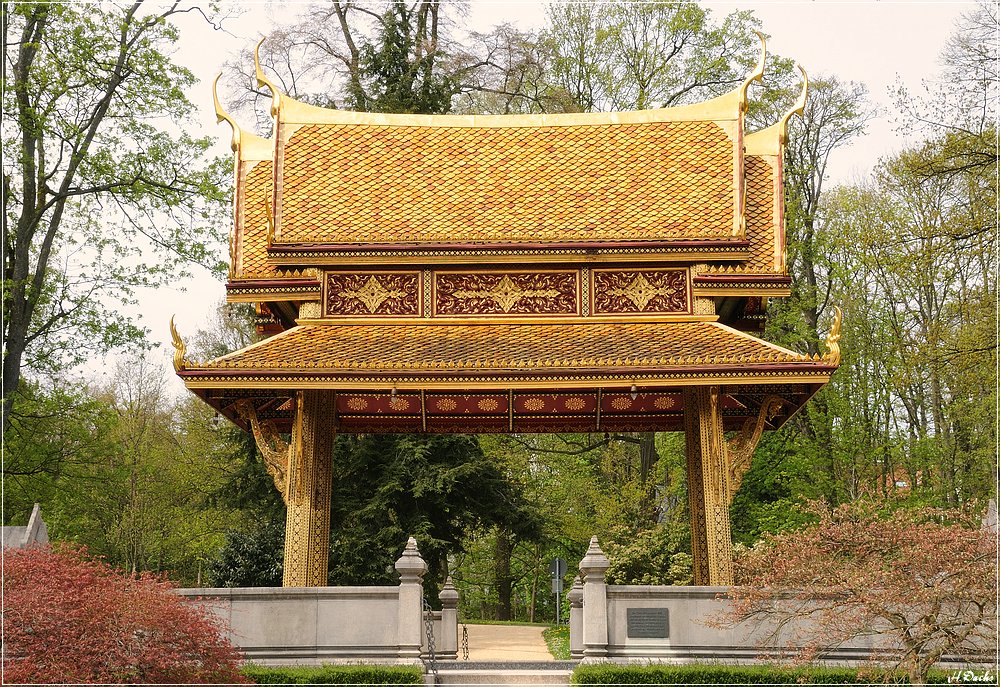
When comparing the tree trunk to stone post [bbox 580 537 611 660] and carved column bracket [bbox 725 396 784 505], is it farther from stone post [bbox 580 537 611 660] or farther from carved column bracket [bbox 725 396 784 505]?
stone post [bbox 580 537 611 660]

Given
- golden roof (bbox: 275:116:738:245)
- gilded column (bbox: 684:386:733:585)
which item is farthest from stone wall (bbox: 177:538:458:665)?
golden roof (bbox: 275:116:738:245)

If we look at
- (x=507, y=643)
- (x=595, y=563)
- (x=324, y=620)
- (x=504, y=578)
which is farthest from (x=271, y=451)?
(x=504, y=578)

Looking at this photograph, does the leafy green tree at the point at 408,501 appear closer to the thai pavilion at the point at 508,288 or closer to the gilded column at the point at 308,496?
the thai pavilion at the point at 508,288

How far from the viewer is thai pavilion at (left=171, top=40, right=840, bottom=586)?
55.3ft

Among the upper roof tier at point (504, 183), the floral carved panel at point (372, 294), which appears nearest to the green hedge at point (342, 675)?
the floral carved panel at point (372, 294)

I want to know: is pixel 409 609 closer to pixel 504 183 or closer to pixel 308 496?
pixel 308 496

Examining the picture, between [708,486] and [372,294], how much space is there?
6.47 metres

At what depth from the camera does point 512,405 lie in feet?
60.6

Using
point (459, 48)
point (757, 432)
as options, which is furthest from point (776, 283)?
point (459, 48)

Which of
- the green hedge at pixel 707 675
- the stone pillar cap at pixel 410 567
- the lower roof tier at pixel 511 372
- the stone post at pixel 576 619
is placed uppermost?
the lower roof tier at pixel 511 372

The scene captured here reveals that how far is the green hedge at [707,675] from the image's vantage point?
14.4m

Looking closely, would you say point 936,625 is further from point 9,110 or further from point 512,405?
point 9,110

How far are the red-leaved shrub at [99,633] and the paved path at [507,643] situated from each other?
9.44 m

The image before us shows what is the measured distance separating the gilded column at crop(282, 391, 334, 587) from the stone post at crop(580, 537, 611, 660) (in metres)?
4.51
